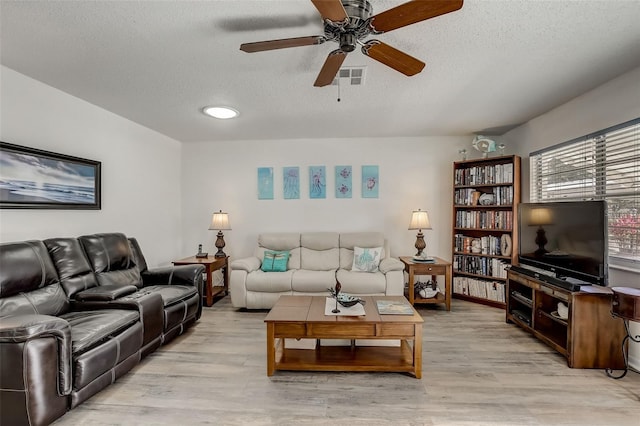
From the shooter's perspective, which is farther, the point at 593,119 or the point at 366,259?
the point at 366,259

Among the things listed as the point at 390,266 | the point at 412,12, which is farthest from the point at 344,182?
the point at 412,12

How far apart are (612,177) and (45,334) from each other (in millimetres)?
4356

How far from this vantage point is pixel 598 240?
2469mm

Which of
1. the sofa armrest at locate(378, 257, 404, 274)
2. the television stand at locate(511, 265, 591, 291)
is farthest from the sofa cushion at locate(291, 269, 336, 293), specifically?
the television stand at locate(511, 265, 591, 291)

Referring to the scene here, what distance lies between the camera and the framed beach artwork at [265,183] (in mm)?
4844

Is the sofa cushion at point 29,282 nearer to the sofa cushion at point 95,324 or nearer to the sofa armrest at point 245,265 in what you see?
the sofa cushion at point 95,324

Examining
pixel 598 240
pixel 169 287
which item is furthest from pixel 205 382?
pixel 598 240

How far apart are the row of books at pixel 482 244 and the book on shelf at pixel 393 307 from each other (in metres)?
Result: 2.07

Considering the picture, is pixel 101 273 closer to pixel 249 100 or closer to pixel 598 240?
pixel 249 100

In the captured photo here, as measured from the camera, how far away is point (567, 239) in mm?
2783

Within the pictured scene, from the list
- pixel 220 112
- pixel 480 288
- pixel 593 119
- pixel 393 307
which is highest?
pixel 220 112

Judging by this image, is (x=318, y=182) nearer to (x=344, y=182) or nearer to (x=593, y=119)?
(x=344, y=182)

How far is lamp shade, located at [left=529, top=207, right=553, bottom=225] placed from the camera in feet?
9.88

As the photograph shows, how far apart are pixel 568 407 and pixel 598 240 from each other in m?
1.30
